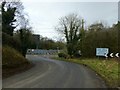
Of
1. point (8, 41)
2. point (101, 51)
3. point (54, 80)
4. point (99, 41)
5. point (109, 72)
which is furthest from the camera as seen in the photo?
point (99, 41)

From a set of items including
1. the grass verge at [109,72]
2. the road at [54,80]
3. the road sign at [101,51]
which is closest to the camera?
the road at [54,80]

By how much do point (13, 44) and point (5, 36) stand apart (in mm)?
4001

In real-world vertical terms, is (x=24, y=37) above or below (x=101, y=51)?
above

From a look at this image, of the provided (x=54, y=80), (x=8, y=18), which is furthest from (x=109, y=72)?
(x=8, y=18)

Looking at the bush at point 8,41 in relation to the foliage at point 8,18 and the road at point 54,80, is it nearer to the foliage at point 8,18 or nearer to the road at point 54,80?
the foliage at point 8,18

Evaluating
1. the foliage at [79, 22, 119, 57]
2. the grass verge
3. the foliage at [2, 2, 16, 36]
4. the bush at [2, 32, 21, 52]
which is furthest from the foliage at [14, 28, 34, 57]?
the grass verge

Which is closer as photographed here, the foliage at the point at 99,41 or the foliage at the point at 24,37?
the foliage at the point at 24,37

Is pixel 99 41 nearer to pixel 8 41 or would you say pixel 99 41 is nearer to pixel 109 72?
→ pixel 8 41

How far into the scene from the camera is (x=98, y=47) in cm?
5731

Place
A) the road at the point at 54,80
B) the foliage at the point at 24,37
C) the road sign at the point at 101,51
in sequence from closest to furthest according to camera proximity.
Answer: the road at the point at 54,80 < the foliage at the point at 24,37 < the road sign at the point at 101,51

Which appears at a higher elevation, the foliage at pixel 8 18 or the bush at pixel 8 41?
the foliage at pixel 8 18

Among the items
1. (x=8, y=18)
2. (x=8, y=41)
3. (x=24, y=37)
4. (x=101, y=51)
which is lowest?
(x=101, y=51)

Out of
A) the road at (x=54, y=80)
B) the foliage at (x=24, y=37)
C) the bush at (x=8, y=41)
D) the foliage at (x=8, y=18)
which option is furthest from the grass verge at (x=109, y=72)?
the foliage at (x=24, y=37)

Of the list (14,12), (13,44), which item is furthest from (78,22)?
(13,44)
